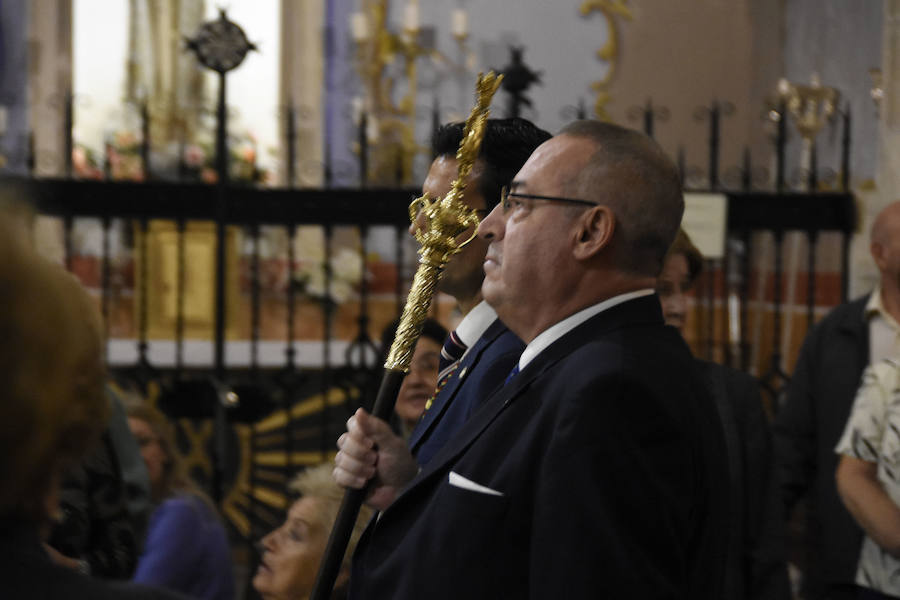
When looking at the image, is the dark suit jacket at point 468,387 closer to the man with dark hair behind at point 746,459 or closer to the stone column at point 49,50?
the man with dark hair behind at point 746,459

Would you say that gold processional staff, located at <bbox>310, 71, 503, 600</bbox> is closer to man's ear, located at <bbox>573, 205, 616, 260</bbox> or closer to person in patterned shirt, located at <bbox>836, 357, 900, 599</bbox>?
man's ear, located at <bbox>573, 205, 616, 260</bbox>

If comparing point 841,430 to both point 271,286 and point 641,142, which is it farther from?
point 271,286

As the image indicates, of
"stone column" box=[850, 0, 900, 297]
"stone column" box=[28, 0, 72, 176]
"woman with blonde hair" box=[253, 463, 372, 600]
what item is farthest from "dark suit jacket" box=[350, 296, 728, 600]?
"stone column" box=[28, 0, 72, 176]

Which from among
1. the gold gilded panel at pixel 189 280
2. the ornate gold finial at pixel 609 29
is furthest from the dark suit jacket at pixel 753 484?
the ornate gold finial at pixel 609 29

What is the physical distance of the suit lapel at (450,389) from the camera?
2.07 meters

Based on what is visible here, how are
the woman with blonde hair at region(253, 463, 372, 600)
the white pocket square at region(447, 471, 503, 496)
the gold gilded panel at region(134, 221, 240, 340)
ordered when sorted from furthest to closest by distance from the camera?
the gold gilded panel at region(134, 221, 240, 340) → the woman with blonde hair at region(253, 463, 372, 600) → the white pocket square at region(447, 471, 503, 496)

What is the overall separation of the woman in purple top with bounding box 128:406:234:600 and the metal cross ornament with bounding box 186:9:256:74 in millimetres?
1786

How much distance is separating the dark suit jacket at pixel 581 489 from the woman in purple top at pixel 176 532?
129cm

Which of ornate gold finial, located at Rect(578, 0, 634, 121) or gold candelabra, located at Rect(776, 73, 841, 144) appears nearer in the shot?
gold candelabra, located at Rect(776, 73, 841, 144)

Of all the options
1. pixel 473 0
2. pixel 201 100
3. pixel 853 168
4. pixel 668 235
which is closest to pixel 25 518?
pixel 668 235

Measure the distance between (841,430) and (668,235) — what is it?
2.57 m

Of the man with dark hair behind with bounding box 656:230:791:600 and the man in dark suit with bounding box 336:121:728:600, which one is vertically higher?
the man in dark suit with bounding box 336:121:728:600

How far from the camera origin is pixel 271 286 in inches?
278

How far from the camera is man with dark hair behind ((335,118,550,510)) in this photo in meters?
1.87
